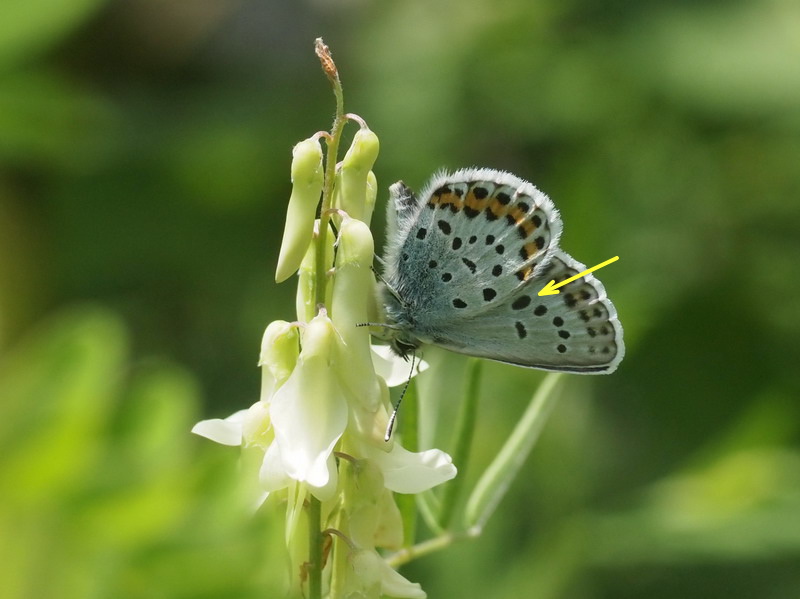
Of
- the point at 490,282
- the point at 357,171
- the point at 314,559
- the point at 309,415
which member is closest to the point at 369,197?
the point at 357,171

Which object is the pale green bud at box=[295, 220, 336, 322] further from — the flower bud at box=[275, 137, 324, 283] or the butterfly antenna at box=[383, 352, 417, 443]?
the butterfly antenna at box=[383, 352, 417, 443]

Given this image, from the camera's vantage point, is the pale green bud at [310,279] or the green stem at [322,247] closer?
the green stem at [322,247]

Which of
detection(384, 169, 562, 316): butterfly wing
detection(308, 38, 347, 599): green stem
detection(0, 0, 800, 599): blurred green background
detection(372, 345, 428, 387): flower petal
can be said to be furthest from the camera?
detection(0, 0, 800, 599): blurred green background

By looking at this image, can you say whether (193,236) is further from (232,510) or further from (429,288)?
(232,510)

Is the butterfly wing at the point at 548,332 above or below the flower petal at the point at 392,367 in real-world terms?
above

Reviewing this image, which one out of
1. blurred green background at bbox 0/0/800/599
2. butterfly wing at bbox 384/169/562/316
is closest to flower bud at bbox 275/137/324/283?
butterfly wing at bbox 384/169/562/316

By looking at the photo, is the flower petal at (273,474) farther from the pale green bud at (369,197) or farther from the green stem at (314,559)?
the pale green bud at (369,197)

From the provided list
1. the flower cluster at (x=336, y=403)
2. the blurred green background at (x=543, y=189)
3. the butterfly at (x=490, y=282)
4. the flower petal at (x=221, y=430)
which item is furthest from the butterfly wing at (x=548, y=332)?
the blurred green background at (x=543, y=189)

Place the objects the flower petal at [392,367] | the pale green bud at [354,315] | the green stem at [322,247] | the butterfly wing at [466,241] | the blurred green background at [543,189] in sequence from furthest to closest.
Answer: the blurred green background at [543,189]
the flower petal at [392,367]
the butterfly wing at [466,241]
the pale green bud at [354,315]
the green stem at [322,247]
